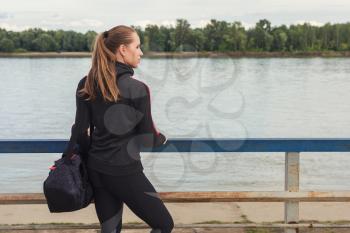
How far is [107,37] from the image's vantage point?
3.70 meters

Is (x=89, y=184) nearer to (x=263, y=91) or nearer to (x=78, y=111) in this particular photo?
(x=78, y=111)

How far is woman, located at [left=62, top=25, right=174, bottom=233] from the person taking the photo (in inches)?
142

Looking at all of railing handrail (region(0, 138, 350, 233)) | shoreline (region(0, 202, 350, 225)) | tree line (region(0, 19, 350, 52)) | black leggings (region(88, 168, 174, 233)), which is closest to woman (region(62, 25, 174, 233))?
black leggings (region(88, 168, 174, 233))

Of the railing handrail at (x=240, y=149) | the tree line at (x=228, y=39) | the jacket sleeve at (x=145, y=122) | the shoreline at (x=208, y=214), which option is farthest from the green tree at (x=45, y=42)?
the jacket sleeve at (x=145, y=122)

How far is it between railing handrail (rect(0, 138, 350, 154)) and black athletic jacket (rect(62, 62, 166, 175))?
1.03 m

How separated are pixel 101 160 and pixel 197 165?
47.2 ft

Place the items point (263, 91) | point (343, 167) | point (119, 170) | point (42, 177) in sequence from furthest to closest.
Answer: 1. point (263, 91)
2. point (343, 167)
3. point (42, 177)
4. point (119, 170)

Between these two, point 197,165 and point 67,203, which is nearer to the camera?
point 67,203

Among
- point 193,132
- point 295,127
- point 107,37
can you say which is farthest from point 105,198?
point 295,127

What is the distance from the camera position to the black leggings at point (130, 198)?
368cm

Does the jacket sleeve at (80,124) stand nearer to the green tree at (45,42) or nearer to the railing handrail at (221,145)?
the railing handrail at (221,145)

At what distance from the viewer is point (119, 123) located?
362cm

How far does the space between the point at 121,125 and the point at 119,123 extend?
0.6 inches

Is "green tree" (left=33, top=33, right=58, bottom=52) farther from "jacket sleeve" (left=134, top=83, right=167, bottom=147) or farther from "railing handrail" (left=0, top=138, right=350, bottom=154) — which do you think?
"jacket sleeve" (left=134, top=83, right=167, bottom=147)
